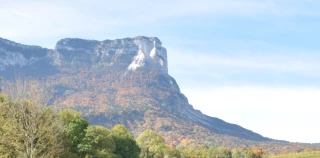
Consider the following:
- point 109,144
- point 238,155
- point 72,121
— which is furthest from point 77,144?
point 238,155

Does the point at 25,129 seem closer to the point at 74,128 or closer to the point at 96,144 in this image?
the point at 74,128

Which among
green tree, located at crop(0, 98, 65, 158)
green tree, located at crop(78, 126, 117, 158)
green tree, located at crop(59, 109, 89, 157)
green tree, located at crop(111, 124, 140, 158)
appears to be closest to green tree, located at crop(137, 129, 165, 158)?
green tree, located at crop(111, 124, 140, 158)

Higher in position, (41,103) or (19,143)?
(41,103)

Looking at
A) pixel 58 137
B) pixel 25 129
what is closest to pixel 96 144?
pixel 58 137

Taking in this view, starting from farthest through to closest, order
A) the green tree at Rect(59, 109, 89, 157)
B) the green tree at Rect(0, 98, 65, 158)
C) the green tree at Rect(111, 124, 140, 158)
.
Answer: the green tree at Rect(111, 124, 140, 158) < the green tree at Rect(59, 109, 89, 157) < the green tree at Rect(0, 98, 65, 158)

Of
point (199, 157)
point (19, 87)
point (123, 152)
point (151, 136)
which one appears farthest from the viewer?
point (199, 157)

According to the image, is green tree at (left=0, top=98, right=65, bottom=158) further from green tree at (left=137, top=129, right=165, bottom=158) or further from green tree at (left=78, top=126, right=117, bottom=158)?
green tree at (left=137, top=129, right=165, bottom=158)

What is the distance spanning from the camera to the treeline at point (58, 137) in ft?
130

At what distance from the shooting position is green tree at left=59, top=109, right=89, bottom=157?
70000 mm

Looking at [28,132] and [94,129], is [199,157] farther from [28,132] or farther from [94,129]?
[28,132]

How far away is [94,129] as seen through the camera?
77938 millimetres

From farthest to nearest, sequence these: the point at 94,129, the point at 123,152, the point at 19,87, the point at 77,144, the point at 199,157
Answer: the point at 199,157
the point at 123,152
the point at 94,129
the point at 77,144
the point at 19,87

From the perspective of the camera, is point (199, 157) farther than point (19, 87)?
Yes

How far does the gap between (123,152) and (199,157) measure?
7953cm
